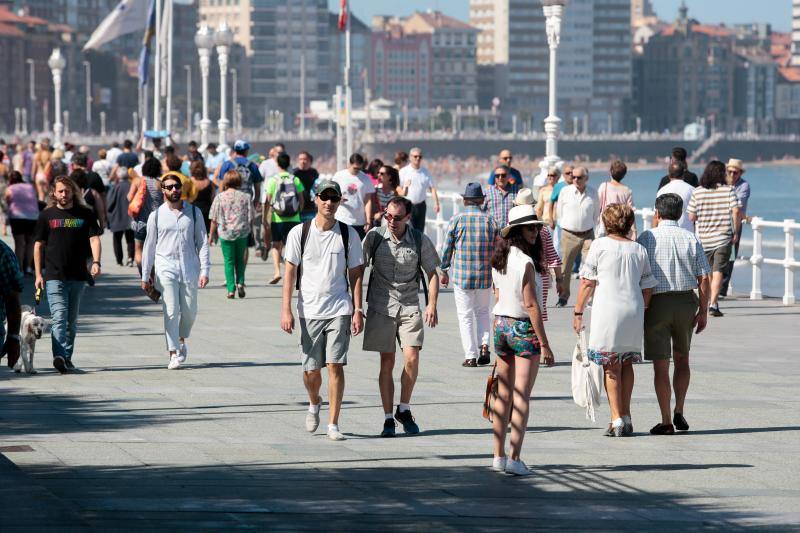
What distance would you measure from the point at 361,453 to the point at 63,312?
4251mm

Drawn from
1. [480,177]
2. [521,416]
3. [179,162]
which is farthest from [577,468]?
[480,177]

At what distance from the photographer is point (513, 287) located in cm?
863

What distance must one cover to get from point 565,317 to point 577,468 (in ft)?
26.7

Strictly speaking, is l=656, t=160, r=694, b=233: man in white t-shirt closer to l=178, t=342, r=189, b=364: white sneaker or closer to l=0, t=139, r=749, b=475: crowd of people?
l=0, t=139, r=749, b=475: crowd of people

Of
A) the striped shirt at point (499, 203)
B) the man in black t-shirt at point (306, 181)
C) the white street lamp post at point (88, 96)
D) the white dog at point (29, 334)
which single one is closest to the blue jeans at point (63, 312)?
the white dog at point (29, 334)

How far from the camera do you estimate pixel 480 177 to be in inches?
6988

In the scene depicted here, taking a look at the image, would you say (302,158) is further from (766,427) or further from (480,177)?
(480,177)

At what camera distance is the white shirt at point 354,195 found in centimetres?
1856

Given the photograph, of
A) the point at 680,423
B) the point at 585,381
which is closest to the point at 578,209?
the point at 680,423

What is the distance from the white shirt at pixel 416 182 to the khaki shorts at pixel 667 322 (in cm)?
1053

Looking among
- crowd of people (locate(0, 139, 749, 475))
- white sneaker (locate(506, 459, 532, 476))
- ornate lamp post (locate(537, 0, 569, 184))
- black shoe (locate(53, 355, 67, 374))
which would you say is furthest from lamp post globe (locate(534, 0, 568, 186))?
white sneaker (locate(506, 459, 532, 476))

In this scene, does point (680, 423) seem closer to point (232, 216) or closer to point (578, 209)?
point (578, 209)

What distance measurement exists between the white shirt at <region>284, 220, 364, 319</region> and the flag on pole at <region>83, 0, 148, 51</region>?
1225 inches

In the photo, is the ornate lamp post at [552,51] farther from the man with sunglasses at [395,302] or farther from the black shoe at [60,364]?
the man with sunglasses at [395,302]
